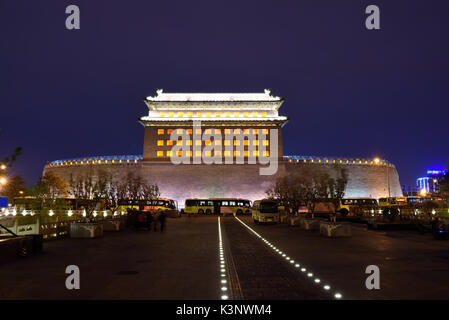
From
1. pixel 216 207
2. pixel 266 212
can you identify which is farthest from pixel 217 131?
pixel 266 212

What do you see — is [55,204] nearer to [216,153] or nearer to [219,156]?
[219,156]

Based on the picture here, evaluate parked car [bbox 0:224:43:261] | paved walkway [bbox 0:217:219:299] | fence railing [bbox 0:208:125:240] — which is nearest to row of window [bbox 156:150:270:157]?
fence railing [bbox 0:208:125:240]

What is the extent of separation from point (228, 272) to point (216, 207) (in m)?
40.2

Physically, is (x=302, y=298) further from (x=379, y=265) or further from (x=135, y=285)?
(x=379, y=265)

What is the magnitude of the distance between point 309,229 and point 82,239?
39.5 feet

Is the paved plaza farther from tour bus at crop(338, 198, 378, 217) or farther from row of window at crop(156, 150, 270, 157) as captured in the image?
row of window at crop(156, 150, 270, 157)

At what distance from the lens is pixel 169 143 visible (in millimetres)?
61375

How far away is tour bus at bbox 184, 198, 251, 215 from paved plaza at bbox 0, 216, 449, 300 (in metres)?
35.0

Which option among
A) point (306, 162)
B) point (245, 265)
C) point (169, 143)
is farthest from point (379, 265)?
point (169, 143)

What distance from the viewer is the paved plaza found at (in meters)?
6.68

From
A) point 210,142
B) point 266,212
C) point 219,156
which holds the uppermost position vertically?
point 210,142

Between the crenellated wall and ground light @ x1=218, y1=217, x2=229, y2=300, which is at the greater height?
the crenellated wall

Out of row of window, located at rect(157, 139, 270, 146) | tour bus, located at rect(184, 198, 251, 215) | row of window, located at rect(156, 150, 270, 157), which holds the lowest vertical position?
tour bus, located at rect(184, 198, 251, 215)

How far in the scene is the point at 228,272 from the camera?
8695 millimetres
